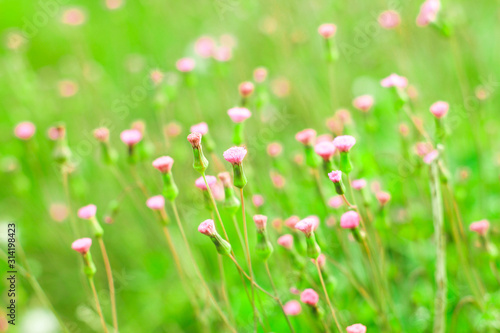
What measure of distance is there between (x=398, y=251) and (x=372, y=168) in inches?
13.5

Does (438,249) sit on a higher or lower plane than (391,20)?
lower

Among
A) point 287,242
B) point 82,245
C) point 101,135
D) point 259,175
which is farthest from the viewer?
point 259,175

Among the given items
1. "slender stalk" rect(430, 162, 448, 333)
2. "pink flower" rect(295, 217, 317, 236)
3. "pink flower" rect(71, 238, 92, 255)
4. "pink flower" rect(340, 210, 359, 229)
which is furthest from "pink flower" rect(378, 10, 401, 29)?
"pink flower" rect(71, 238, 92, 255)

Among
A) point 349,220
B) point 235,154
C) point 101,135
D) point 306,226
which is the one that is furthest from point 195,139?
point 101,135

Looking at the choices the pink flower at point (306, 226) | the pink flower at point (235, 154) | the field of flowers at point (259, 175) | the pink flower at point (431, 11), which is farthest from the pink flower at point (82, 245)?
the pink flower at point (431, 11)

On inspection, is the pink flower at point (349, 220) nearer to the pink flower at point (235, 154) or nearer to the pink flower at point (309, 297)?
the pink flower at point (309, 297)

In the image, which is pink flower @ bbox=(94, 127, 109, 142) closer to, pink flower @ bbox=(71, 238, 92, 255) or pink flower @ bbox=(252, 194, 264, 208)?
pink flower @ bbox=(71, 238, 92, 255)

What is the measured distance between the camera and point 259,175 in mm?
2482

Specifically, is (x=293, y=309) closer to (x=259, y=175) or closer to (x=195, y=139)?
(x=195, y=139)

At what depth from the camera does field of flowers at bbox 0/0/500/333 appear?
4.76 feet

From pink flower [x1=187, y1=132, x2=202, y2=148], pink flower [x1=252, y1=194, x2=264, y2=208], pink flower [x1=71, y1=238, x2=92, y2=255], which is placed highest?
pink flower [x1=187, y1=132, x2=202, y2=148]

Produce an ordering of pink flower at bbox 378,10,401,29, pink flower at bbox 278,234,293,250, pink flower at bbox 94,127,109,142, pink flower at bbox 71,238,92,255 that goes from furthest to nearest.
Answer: pink flower at bbox 378,10,401,29 < pink flower at bbox 94,127,109,142 < pink flower at bbox 278,234,293,250 < pink flower at bbox 71,238,92,255

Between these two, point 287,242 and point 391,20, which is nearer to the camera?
point 287,242

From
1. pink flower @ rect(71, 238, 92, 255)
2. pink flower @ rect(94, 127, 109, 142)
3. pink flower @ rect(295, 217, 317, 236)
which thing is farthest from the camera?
pink flower @ rect(94, 127, 109, 142)
